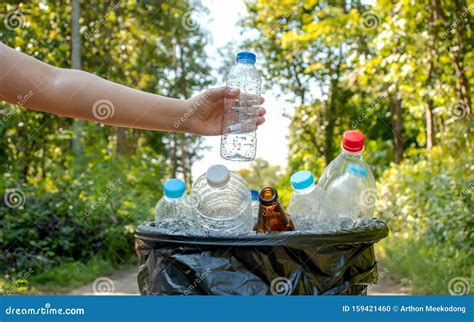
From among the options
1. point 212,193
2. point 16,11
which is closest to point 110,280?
point 16,11

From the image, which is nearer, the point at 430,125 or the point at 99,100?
the point at 99,100

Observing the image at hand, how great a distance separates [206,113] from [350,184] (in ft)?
1.83

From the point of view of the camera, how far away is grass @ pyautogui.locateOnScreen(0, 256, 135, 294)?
4422 millimetres

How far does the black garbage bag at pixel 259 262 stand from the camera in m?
1.73

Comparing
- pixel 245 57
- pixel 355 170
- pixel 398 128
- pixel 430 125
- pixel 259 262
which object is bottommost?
pixel 259 262

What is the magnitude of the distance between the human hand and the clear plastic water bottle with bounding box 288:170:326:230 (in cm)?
38

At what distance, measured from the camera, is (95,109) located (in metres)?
1.93

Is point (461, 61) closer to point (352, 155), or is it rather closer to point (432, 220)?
point (432, 220)

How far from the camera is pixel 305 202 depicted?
1986 mm

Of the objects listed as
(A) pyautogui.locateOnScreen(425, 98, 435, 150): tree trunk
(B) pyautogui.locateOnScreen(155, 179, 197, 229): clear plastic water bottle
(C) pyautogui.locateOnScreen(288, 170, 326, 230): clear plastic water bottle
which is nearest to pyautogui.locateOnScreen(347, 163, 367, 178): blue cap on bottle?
(C) pyautogui.locateOnScreen(288, 170, 326, 230): clear plastic water bottle

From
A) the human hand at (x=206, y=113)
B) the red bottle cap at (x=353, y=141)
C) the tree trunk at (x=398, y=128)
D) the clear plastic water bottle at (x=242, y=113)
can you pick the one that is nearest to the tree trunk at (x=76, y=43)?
the clear plastic water bottle at (x=242, y=113)

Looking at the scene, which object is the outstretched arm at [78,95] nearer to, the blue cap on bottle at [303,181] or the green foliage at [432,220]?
the blue cap on bottle at [303,181]

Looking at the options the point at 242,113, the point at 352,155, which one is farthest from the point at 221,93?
the point at 352,155

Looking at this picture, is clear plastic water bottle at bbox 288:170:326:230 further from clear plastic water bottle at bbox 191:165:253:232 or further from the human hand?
the human hand
